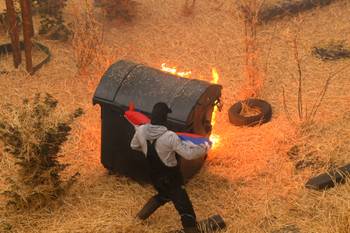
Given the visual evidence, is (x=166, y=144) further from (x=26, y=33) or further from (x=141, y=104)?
(x=26, y=33)

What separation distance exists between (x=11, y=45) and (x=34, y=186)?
5502mm

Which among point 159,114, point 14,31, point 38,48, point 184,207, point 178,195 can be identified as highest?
point 159,114

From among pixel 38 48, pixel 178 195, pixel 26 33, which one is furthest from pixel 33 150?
pixel 38 48

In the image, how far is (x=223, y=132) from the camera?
8.54 meters

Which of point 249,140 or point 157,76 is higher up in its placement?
point 157,76

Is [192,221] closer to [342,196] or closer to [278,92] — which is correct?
[342,196]

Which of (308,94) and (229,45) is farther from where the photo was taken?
(229,45)

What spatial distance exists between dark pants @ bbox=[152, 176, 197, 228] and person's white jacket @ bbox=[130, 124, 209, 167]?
256 mm

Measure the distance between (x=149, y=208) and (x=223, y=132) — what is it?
108 inches

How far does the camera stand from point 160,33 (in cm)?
1211

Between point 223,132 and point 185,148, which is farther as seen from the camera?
point 223,132

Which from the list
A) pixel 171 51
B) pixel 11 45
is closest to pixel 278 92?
pixel 171 51

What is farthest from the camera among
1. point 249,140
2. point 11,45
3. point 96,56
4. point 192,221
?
point 11,45

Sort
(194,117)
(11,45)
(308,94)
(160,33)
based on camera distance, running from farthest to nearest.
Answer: (160,33)
(11,45)
(308,94)
(194,117)
